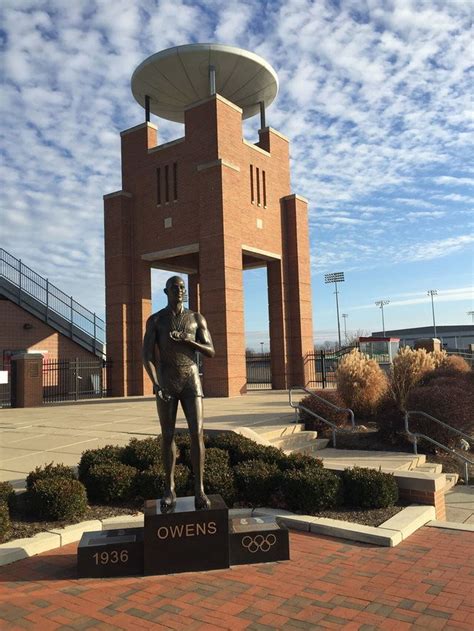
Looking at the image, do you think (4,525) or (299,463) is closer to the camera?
(4,525)

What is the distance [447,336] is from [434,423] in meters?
92.1

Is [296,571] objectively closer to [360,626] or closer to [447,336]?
[360,626]

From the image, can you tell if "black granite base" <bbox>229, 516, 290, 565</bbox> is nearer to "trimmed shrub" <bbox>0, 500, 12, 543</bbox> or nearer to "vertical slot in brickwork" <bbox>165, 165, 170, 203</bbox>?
"trimmed shrub" <bbox>0, 500, 12, 543</bbox>

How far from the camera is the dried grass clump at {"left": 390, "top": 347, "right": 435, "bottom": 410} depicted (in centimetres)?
1276

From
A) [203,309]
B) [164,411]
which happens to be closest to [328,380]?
[203,309]

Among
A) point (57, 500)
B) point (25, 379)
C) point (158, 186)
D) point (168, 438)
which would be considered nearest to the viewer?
point (168, 438)

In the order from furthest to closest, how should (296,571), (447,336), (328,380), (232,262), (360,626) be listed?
(447,336) → (328,380) → (232,262) → (296,571) → (360,626)

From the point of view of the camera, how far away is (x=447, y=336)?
96.4 m

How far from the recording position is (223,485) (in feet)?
21.7

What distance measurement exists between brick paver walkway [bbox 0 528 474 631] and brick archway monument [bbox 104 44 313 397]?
15427mm

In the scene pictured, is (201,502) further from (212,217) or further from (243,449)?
(212,217)

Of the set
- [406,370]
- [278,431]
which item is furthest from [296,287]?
[278,431]

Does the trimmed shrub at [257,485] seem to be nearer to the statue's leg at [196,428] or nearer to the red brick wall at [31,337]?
the statue's leg at [196,428]

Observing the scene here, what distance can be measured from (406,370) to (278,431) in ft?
13.4
